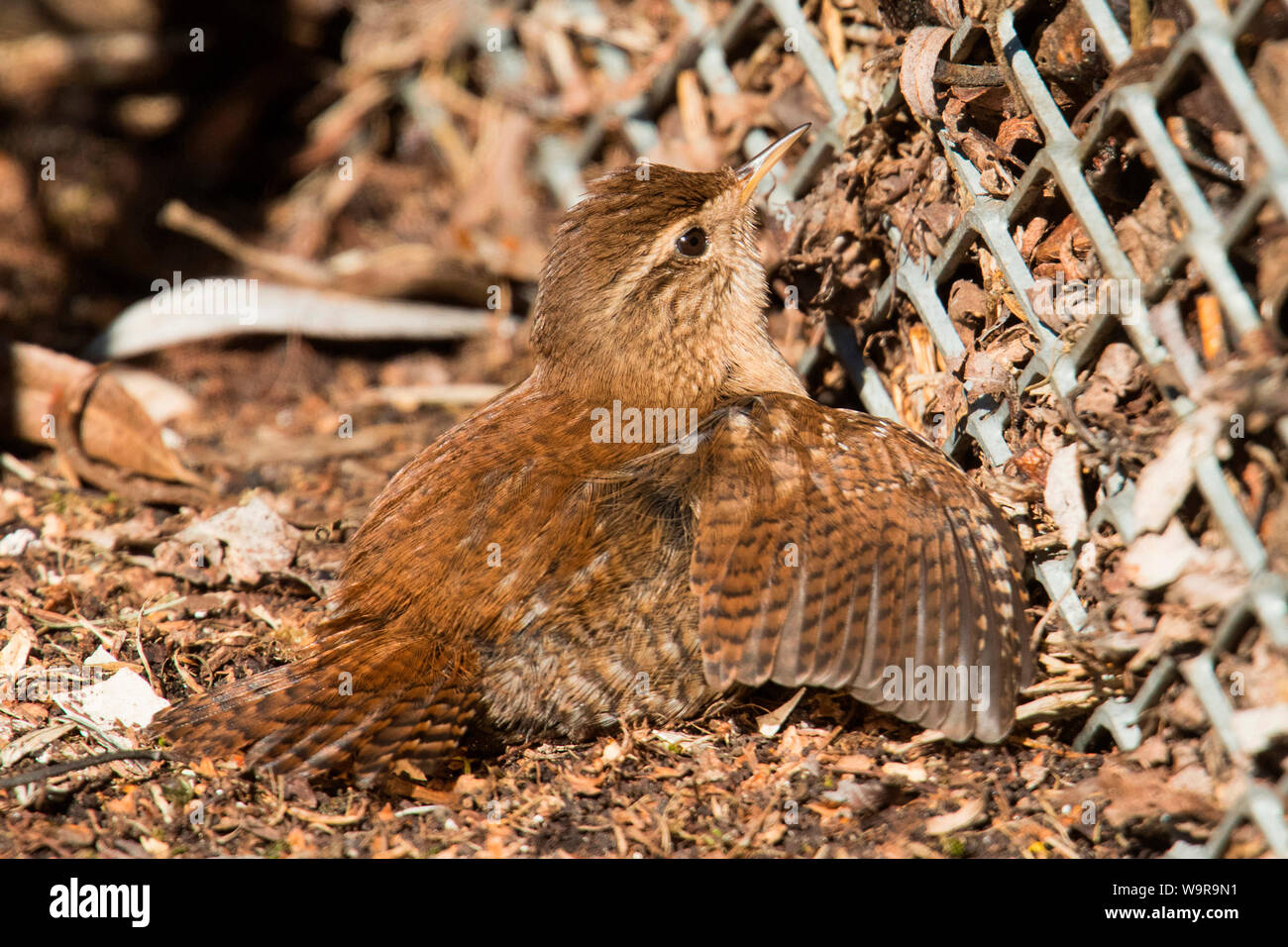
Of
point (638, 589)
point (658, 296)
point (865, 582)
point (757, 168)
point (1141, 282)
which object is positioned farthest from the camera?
point (757, 168)

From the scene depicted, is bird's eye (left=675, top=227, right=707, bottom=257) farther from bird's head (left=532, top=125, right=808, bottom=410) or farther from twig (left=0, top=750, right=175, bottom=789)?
twig (left=0, top=750, right=175, bottom=789)

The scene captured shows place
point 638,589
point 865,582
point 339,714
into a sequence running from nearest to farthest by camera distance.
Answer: point 339,714
point 865,582
point 638,589

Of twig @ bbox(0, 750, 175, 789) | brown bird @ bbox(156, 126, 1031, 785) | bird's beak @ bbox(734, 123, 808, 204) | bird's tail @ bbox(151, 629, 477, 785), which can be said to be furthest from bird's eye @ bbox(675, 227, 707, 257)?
twig @ bbox(0, 750, 175, 789)

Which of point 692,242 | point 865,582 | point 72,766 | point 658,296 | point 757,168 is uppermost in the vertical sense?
point 757,168

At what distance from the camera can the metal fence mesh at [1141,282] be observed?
7.78 feet

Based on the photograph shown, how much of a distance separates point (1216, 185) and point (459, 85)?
4656mm

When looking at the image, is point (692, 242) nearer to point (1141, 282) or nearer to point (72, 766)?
point (1141, 282)

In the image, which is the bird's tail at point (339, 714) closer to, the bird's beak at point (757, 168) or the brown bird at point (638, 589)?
the brown bird at point (638, 589)

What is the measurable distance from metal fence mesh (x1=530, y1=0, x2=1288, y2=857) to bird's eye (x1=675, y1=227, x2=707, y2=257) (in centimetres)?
60

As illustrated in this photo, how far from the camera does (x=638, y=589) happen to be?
10.6 feet

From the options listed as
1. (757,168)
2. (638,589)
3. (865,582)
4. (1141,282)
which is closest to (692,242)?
(757,168)

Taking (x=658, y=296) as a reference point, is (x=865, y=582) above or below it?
below

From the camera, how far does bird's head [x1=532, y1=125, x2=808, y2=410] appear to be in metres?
3.73

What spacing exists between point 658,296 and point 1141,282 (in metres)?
1.56
